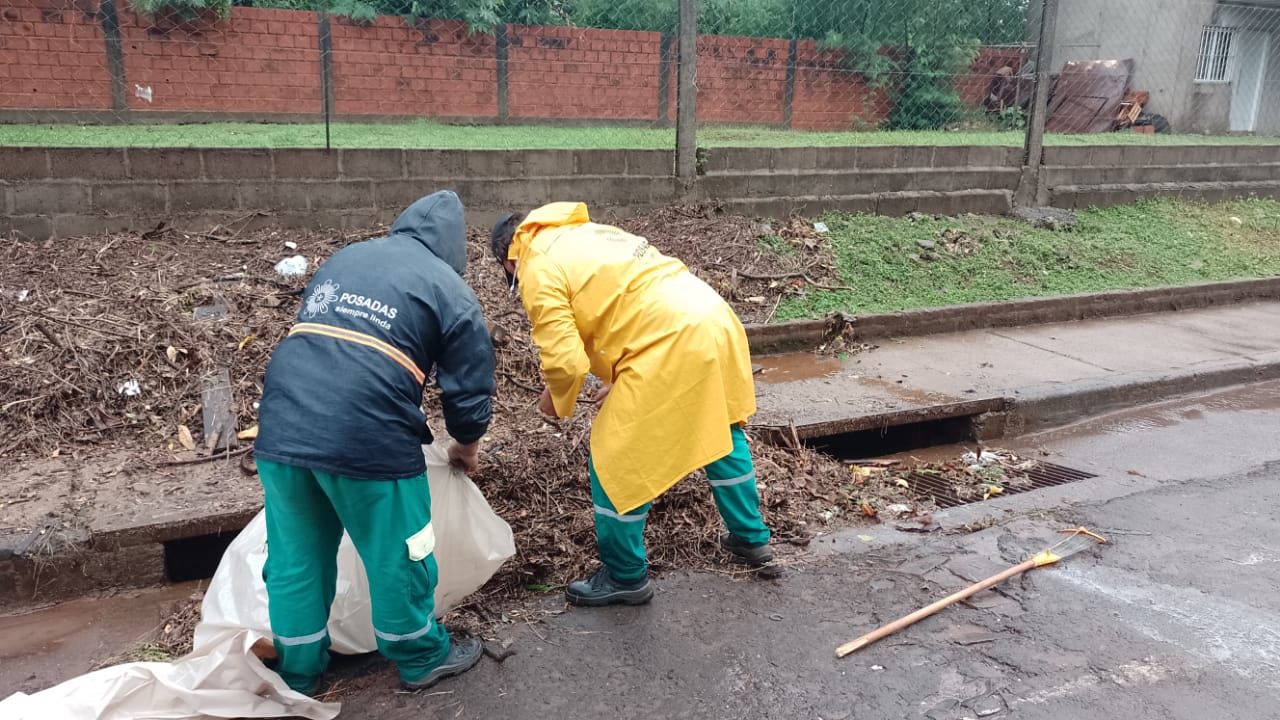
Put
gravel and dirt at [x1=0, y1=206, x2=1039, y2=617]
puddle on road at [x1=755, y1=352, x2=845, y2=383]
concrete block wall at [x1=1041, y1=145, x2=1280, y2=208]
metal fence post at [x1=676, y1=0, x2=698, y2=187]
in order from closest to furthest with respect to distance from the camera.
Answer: gravel and dirt at [x1=0, y1=206, x2=1039, y2=617], puddle on road at [x1=755, y1=352, x2=845, y2=383], metal fence post at [x1=676, y1=0, x2=698, y2=187], concrete block wall at [x1=1041, y1=145, x2=1280, y2=208]

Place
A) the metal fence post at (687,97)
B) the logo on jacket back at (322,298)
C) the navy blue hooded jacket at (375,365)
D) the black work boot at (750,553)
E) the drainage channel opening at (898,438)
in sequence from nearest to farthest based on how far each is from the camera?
the navy blue hooded jacket at (375,365) → the logo on jacket back at (322,298) → the black work boot at (750,553) → the drainage channel opening at (898,438) → the metal fence post at (687,97)

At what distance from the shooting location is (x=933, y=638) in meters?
3.12

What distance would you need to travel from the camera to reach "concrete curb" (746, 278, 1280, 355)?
21.2ft

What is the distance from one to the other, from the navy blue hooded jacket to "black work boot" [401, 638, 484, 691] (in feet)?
2.28

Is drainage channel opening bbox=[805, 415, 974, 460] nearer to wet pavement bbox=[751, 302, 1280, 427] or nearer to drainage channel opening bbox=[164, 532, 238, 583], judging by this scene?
wet pavement bbox=[751, 302, 1280, 427]

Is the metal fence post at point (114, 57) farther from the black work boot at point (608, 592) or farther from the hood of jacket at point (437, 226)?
the black work boot at point (608, 592)

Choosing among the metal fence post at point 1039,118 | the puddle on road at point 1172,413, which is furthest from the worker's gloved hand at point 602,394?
the metal fence post at point 1039,118

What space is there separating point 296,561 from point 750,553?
1745mm

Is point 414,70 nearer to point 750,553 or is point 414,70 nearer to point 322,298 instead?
point 322,298

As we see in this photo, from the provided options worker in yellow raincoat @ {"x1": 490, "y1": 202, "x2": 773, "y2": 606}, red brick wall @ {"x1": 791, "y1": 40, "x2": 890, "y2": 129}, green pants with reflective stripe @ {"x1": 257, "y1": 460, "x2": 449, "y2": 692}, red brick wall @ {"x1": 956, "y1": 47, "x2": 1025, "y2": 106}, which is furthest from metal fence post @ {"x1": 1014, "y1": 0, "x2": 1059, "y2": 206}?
green pants with reflective stripe @ {"x1": 257, "y1": 460, "x2": 449, "y2": 692}

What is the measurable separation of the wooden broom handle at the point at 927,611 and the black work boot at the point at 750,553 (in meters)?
0.55

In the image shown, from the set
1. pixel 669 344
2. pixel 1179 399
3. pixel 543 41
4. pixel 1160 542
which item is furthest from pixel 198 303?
pixel 1179 399

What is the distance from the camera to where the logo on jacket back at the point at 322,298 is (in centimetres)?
256

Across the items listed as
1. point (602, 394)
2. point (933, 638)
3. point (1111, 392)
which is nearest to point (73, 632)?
point (602, 394)
